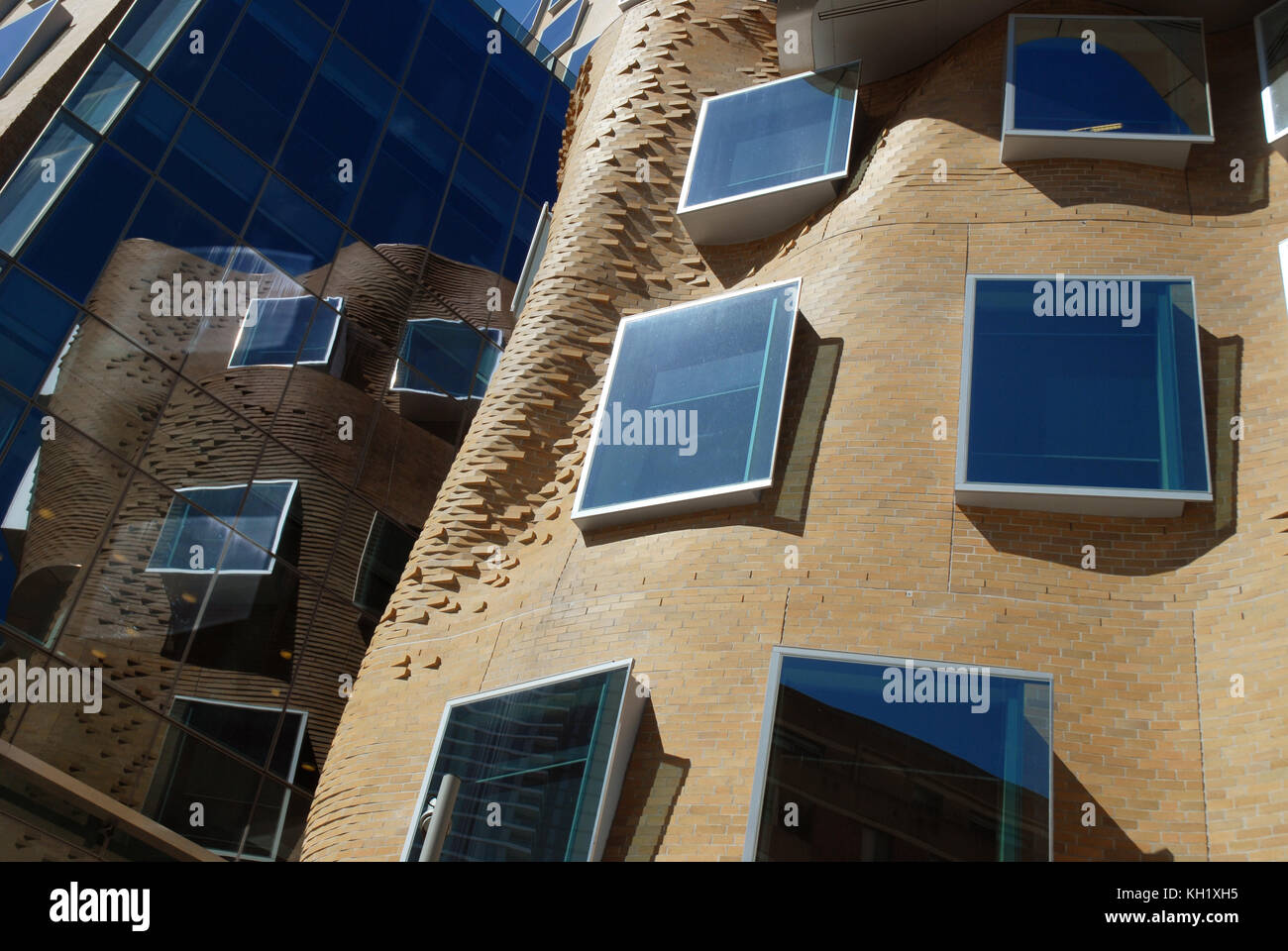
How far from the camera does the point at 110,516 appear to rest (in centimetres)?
1482

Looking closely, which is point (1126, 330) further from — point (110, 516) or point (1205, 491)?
point (110, 516)

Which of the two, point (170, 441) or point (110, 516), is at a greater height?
point (170, 441)

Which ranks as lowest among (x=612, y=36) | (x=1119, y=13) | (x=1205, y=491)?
(x=1205, y=491)

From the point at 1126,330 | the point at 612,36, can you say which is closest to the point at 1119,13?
the point at 1126,330

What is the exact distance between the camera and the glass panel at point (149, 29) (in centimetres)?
1697

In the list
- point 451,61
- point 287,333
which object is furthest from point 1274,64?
point 451,61

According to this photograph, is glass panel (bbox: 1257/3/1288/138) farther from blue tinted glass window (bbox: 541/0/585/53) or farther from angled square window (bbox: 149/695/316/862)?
blue tinted glass window (bbox: 541/0/585/53)

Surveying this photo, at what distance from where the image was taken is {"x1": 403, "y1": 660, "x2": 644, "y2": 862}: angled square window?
9.34 m

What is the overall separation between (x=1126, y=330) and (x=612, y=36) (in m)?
10.8

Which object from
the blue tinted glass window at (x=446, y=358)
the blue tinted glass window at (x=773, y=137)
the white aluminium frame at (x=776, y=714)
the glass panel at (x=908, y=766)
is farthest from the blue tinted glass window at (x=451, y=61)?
the glass panel at (x=908, y=766)

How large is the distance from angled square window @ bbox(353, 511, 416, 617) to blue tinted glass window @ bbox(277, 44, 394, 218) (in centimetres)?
495

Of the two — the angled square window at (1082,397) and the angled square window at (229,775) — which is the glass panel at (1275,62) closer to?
the angled square window at (1082,397)

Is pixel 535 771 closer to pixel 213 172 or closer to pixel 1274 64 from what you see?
pixel 1274 64

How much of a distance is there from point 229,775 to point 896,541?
9.39 metres
